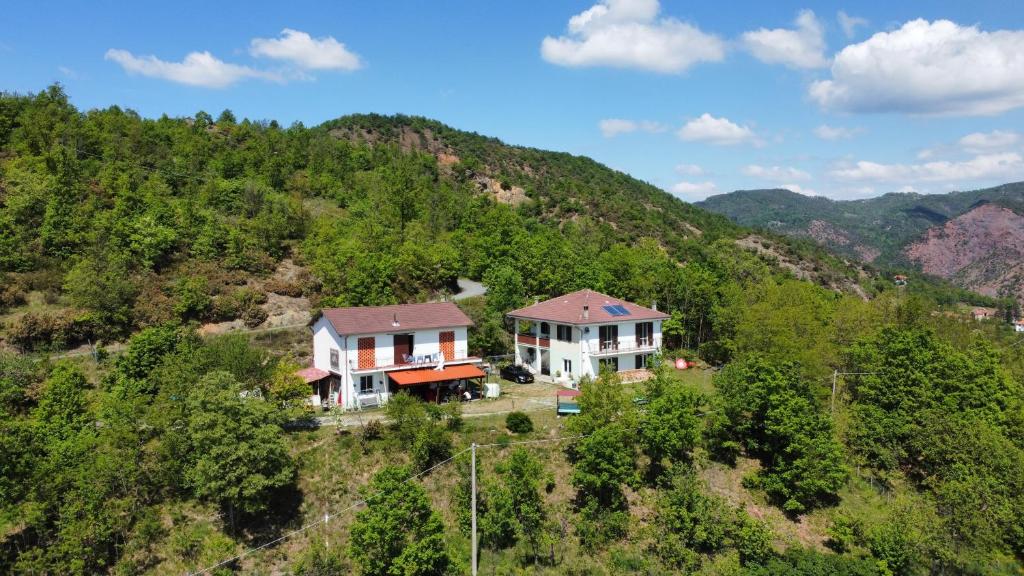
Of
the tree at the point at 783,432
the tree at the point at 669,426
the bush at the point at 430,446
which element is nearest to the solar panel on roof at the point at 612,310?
the tree at the point at 783,432

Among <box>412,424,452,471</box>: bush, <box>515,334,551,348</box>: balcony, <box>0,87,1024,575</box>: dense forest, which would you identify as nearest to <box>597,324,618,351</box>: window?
<box>515,334,551,348</box>: balcony

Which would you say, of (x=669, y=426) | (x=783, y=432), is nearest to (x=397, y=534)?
(x=669, y=426)

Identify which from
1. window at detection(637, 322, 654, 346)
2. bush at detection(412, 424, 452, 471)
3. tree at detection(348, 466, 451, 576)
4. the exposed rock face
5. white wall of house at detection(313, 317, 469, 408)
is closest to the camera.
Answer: tree at detection(348, 466, 451, 576)

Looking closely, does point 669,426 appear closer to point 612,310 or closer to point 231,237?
point 612,310

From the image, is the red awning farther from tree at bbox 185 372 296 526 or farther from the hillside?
tree at bbox 185 372 296 526

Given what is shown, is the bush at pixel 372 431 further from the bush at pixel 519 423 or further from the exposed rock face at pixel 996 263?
the exposed rock face at pixel 996 263

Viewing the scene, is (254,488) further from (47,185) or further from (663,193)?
(663,193)
